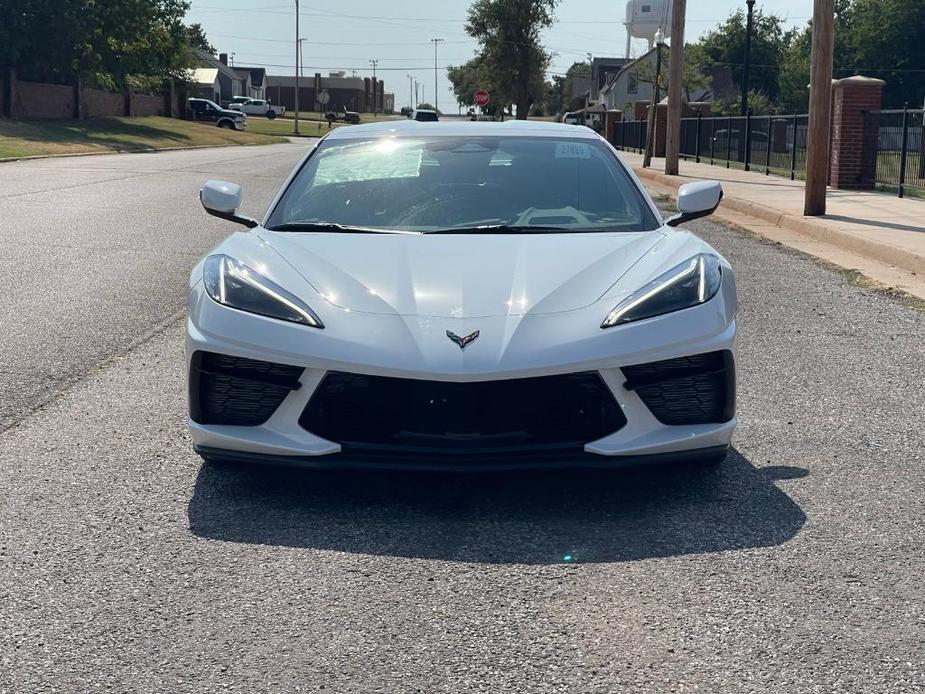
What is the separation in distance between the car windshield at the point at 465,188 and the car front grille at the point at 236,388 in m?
1.12

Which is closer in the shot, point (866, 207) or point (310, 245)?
point (310, 245)

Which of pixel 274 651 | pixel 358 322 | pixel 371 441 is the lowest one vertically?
pixel 274 651

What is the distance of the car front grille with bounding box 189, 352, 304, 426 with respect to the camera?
4.05 meters

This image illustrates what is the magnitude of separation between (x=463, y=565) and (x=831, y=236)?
36.9 feet

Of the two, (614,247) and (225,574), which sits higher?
(614,247)

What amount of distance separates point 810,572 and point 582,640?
864mm

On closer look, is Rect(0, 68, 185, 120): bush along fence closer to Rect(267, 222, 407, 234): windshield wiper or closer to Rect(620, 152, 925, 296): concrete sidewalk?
Rect(620, 152, 925, 296): concrete sidewalk

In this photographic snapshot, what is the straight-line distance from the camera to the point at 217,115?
7425cm

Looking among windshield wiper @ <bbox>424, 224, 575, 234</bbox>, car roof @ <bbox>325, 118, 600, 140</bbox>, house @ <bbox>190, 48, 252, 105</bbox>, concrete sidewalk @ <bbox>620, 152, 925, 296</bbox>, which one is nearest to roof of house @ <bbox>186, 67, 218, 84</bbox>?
house @ <bbox>190, 48, 252, 105</bbox>

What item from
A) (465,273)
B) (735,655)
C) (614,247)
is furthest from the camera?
(614,247)

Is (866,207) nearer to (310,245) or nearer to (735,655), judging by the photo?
(310,245)

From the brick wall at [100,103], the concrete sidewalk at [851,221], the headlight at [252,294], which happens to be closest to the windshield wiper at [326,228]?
the headlight at [252,294]

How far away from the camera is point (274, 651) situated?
300cm

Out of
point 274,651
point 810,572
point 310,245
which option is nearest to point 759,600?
point 810,572
